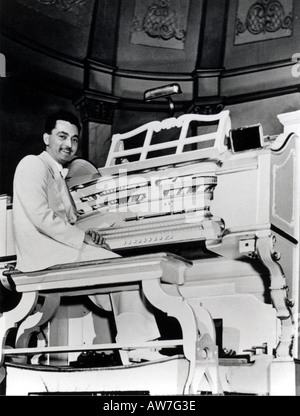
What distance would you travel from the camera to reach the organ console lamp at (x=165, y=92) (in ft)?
9.70

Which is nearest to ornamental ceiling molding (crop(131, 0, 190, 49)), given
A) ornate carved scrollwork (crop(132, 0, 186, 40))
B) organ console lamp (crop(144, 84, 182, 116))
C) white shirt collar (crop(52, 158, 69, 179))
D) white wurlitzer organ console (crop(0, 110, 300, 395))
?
ornate carved scrollwork (crop(132, 0, 186, 40))

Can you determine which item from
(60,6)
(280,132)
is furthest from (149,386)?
(60,6)

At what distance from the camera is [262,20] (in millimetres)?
2881

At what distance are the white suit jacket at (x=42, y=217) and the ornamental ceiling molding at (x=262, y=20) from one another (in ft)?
3.13

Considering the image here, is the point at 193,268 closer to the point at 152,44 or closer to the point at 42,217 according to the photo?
the point at 42,217

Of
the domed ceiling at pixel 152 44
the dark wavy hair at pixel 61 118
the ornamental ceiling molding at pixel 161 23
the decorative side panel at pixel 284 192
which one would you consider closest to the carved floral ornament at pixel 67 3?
the domed ceiling at pixel 152 44

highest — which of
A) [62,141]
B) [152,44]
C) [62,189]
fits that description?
[152,44]

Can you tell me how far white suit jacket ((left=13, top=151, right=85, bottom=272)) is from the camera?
2.87 m

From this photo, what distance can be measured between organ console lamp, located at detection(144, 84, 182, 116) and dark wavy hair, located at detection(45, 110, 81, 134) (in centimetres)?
33

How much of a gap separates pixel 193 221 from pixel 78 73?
987mm

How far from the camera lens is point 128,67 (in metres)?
3.11

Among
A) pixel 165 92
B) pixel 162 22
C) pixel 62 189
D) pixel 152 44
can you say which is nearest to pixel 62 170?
pixel 62 189

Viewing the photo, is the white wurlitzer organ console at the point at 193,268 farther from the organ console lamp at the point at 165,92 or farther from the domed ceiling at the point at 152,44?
the domed ceiling at the point at 152,44

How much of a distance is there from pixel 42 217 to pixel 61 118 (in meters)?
0.48
